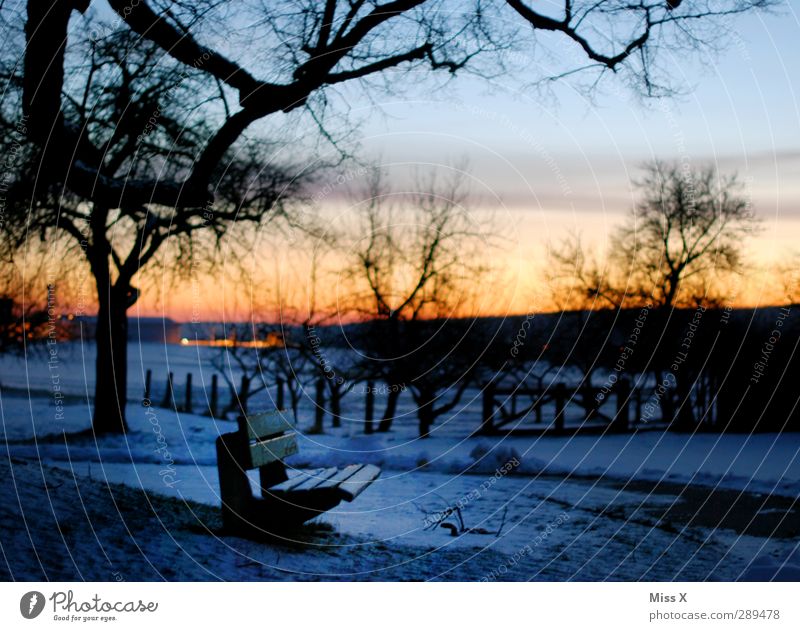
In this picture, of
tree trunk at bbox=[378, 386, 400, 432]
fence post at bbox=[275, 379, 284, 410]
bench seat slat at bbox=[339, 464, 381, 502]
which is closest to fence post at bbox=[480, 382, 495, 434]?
tree trunk at bbox=[378, 386, 400, 432]

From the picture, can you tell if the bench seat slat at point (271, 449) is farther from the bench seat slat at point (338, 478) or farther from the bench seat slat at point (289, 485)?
the bench seat slat at point (338, 478)

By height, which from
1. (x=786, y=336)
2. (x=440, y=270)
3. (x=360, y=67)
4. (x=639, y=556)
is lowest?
(x=639, y=556)

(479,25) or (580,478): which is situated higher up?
(479,25)

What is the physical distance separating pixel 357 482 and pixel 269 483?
2.27 ft

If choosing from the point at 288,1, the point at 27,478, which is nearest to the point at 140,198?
the point at 288,1

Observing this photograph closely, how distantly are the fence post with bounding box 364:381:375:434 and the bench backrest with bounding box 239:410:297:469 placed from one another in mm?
4496

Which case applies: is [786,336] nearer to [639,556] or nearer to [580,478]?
[580,478]

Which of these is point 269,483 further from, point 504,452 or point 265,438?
Result: point 504,452

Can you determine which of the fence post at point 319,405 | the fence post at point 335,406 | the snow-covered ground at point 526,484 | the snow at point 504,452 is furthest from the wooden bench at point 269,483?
the fence post at point 319,405

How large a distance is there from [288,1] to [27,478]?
4.50 meters

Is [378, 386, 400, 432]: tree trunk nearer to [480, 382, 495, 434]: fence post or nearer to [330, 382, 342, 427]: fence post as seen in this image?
[330, 382, 342, 427]: fence post

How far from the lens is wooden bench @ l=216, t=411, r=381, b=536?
5508 millimetres

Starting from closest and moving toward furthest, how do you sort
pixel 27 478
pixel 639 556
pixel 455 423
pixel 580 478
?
pixel 639 556, pixel 27 478, pixel 580 478, pixel 455 423

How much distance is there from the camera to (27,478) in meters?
6.64
